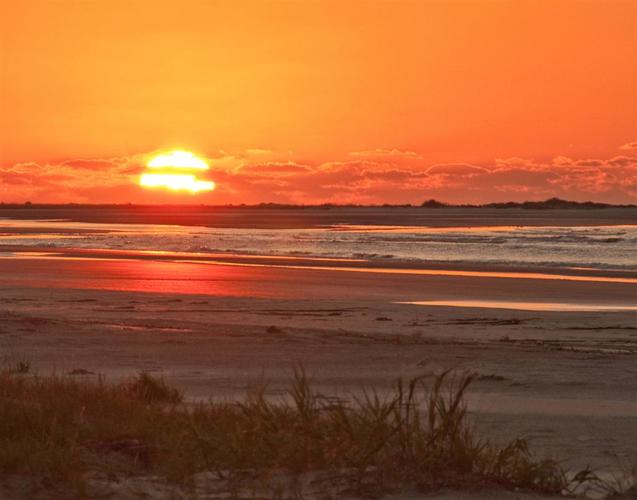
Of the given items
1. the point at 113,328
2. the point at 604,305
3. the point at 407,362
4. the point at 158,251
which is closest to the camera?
the point at 407,362

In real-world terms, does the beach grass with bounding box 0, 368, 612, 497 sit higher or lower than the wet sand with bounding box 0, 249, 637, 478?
higher

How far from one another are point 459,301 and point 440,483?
15.5 meters

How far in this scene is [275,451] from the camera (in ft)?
23.8

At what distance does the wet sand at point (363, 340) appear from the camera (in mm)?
10102

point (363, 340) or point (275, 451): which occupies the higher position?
point (275, 451)

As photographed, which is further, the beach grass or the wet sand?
the wet sand

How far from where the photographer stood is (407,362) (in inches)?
502

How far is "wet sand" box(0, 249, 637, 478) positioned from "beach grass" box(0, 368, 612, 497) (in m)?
1.35

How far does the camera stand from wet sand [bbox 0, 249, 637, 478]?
10.1m

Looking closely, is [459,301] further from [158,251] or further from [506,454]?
[158,251]

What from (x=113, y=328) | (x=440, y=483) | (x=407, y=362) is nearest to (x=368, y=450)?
(x=440, y=483)

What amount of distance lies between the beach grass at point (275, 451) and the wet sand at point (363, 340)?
1.35m

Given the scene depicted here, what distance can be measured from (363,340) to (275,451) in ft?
25.1

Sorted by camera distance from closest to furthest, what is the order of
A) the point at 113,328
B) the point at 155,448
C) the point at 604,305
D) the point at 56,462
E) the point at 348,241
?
the point at 56,462
the point at 155,448
the point at 113,328
the point at 604,305
the point at 348,241
